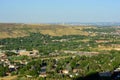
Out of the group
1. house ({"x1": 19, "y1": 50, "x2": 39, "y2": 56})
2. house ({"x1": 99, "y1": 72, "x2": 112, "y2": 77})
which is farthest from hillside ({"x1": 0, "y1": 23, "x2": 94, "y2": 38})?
house ({"x1": 99, "y1": 72, "x2": 112, "y2": 77})

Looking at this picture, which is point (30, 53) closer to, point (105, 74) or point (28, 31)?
point (105, 74)

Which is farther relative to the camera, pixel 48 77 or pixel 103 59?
pixel 103 59

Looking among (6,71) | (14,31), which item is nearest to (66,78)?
(6,71)

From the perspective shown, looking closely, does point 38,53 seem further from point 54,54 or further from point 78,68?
point 78,68

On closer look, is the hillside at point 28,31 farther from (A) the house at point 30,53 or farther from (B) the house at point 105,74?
(B) the house at point 105,74

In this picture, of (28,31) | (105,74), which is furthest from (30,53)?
(28,31)

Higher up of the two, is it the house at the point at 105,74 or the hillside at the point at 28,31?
the house at the point at 105,74

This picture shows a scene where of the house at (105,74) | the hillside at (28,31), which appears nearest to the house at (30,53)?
the house at (105,74)

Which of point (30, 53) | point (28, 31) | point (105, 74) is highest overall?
point (105, 74)

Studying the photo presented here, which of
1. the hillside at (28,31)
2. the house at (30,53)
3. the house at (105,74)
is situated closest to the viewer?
the house at (105,74)

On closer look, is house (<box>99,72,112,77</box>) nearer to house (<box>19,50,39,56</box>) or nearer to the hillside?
house (<box>19,50,39,56</box>)

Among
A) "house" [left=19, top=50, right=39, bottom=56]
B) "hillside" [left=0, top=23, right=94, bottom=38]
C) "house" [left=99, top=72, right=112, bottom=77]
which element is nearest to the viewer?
"house" [left=99, top=72, right=112, bottom=77]
